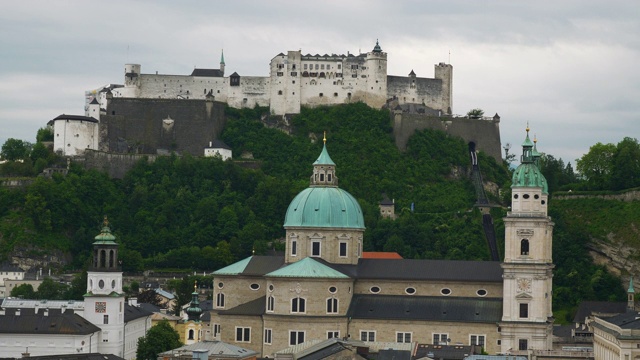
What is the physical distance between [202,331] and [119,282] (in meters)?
6.04

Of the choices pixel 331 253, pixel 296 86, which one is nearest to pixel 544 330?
pixel 331 253

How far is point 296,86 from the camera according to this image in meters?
148

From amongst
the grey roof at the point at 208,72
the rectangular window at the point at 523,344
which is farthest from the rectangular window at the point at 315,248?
the grey roof at the point at 208,72

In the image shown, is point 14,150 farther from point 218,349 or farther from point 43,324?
point 218,349

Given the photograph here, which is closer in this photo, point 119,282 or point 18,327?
point 18,327

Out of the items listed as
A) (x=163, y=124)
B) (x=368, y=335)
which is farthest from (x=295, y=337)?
(x=163, y=124)

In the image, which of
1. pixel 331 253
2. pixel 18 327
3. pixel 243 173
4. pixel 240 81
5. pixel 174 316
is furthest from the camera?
pixel 240 81

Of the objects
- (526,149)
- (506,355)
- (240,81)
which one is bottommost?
(506,355)

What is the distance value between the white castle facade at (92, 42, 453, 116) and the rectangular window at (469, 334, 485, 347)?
6056 centimetres

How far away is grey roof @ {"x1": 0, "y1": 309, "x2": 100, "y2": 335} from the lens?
3494 inches

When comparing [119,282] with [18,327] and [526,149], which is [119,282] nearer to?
[18,327]

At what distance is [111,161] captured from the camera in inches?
5576

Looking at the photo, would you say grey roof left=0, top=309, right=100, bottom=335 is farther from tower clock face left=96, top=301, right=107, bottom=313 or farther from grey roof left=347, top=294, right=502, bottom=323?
grey roof left=347, top=294, right=502, bottom=323

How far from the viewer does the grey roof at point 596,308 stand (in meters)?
102
